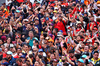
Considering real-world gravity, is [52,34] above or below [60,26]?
below

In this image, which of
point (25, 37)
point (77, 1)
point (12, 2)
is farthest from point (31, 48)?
point (12, 2)

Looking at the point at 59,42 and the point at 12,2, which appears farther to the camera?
the point at 12,2

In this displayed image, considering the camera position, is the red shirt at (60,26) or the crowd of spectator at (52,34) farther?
the red shirt at (60,26)

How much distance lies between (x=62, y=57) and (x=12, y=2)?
6564 millimetres

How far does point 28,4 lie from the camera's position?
15.9m

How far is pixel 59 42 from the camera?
40.3ft

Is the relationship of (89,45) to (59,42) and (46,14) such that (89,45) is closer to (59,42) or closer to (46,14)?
(59,42)

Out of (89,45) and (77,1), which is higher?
(77,1)

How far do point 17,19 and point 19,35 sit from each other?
5.25 ft

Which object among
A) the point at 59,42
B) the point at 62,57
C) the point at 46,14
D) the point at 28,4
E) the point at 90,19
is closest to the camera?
the point at 62,57

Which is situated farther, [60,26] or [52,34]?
[60,26]

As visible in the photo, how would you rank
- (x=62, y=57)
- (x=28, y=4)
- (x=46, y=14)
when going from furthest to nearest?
(x=28, y=4)
(x=46, y=14)
(x=62, y=57)

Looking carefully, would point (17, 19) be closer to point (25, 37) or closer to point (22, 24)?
point (22, 24)

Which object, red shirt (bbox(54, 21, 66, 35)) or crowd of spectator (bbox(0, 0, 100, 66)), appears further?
red shirt (bbox(54, 21, 66, 35))
